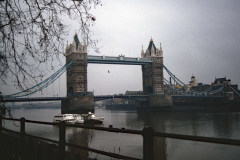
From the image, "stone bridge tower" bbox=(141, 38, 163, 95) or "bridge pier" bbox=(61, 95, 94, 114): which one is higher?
"stone bridge tower" bbox=(141, 38, 163, 95)

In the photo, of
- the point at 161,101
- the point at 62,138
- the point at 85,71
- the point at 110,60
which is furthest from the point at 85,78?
the point at 62,138

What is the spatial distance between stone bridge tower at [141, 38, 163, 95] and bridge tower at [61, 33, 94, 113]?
22999 millimetres

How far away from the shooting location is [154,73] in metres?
68.9

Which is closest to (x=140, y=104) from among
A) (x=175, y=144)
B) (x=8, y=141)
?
(x=175, y=144)

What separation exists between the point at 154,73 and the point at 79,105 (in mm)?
29204

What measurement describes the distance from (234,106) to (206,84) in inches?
1478

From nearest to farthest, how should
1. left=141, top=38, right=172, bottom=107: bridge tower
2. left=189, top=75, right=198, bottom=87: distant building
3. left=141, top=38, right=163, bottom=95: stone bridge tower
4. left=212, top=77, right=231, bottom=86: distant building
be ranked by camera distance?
left=141, top=38, right=172, bottom=107: bridge tower
left=141, top=38, right=163, bottom=95: stone bridge tower
left=212, top=77, right=231, bottom=86: distant building
left=189, top=75, right=198, bottom=87: distant building

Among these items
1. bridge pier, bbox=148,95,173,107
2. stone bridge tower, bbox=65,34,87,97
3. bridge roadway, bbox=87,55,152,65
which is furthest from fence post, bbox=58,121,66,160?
bridge pier, bbox=148,95,173,107

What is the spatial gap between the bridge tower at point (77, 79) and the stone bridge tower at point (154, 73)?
23.0 meters

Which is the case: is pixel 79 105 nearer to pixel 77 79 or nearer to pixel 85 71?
pixel 77 79

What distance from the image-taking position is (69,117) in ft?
110

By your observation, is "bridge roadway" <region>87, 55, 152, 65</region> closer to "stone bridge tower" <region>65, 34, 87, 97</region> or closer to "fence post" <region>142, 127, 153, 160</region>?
"stone bridge tower" <region>65, 34, 87, 97</region>

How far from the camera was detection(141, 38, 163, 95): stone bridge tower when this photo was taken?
224ft

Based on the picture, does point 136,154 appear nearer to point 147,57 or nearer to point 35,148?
point 35,148
